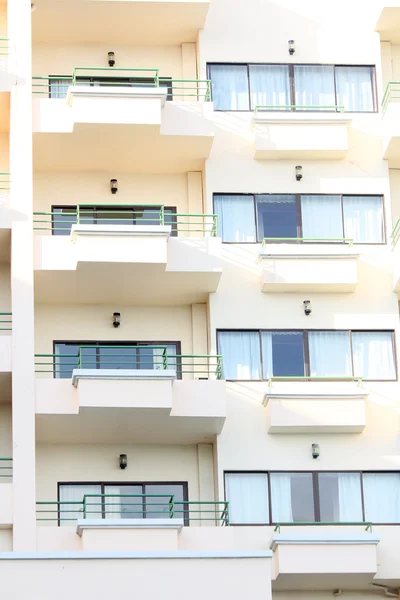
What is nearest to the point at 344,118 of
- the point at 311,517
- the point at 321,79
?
the point at 321,79

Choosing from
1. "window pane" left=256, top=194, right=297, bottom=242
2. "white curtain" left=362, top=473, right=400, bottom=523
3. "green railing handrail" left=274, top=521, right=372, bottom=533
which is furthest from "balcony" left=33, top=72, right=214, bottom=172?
"green railing handrail" left=274, top=521, right=372, bottom=533

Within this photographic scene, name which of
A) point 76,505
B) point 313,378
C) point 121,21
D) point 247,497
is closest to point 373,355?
point 313,378

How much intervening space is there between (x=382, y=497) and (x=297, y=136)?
26.8ft

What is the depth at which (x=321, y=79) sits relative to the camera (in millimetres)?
35125

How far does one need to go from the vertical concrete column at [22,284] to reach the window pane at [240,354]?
4.22m

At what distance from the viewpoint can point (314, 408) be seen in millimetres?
32000

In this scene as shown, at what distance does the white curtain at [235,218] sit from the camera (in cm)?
3369

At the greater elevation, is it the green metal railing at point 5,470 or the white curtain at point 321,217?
the white curtain at point 321,217

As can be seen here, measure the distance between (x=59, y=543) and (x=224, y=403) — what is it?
441 cm

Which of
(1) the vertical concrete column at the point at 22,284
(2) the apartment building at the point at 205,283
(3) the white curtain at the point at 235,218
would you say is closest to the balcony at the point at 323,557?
(2) the apartment building at the point at 205,283

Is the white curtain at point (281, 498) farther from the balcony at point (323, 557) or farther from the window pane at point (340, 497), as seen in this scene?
the balcony at point (323, 557)

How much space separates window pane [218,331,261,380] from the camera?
32.7 m

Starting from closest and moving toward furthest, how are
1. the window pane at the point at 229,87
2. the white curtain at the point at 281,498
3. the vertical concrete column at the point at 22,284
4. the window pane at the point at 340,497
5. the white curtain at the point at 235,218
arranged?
the vertical concrete column at the point at 22,284, the white curtain at the point at 281,498, the window pane at the point at 340,497, the white curtain at the point at 235,218, the window pane at the point at 229,87

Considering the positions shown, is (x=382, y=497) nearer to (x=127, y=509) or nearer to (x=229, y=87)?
(x=127, y=509)
